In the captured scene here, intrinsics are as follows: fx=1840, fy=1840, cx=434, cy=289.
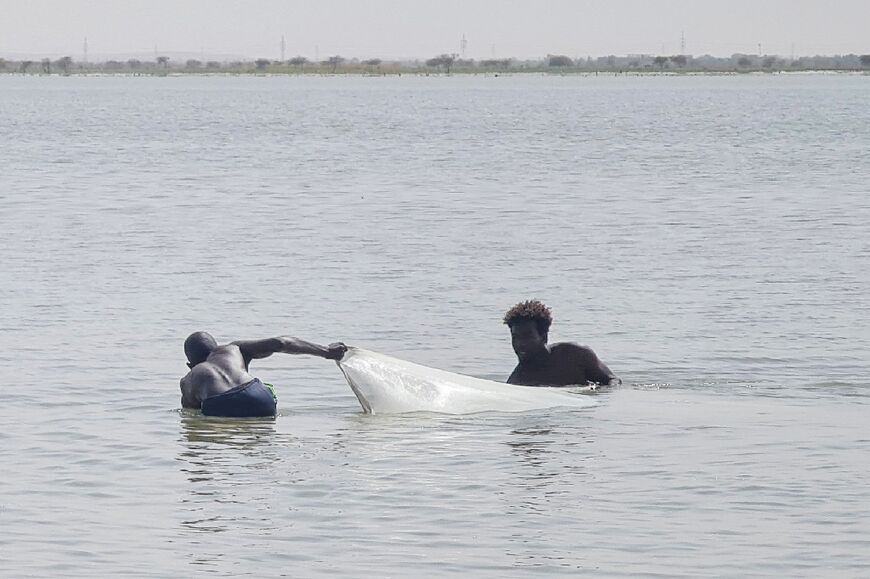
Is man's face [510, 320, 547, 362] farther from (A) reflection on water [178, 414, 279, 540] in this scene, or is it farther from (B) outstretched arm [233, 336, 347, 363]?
(A) reflection on water [178, 414, 279, 540]

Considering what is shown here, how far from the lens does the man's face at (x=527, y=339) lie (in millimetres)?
15359

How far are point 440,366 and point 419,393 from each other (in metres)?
3.61

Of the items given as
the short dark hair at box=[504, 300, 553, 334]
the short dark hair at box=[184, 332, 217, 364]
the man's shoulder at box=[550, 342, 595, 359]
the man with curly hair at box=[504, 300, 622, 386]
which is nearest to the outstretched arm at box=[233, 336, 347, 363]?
the short dark hair at box=[184, 332, 217, 364]

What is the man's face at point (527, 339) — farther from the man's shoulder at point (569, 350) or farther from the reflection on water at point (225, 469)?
the reflection on water at point (225, 469)

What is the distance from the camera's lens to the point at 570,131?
88.6 meters

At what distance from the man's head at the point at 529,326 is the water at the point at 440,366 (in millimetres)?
743

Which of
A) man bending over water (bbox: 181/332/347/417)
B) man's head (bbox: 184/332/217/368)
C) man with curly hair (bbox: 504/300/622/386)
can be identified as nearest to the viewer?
man bending over water (bbox: 181/332/347/417)

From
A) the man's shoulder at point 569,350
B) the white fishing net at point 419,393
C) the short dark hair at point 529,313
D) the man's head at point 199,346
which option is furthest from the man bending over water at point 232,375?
the man's shoulder at point 569,350

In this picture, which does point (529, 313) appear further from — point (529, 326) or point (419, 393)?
point (419, 393)

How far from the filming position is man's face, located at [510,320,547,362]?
50.4 ft

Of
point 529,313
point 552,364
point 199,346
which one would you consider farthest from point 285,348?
point 552,364

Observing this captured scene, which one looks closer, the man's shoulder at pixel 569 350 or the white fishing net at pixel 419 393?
the white fishing net at pixel 419 393

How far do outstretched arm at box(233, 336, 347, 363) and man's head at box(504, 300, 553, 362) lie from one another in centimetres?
144

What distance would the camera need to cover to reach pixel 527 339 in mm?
15570
